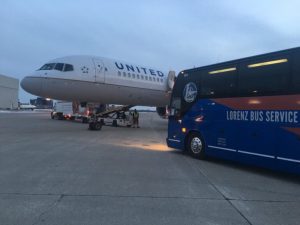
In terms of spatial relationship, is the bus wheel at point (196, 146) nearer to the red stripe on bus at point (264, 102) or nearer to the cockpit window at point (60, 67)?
the red stripe on bus at point (264, 102)

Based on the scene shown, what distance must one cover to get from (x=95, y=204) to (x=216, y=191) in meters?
2.56

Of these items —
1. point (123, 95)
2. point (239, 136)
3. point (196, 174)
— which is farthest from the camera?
point (123, 95)

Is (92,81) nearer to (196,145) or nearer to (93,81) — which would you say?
(93,81)

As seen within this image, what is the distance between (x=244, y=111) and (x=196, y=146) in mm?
2594

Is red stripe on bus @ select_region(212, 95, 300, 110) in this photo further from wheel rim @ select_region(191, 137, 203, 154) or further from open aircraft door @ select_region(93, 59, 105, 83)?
open aircraft door @ select_region(93, 59, 105, 83)

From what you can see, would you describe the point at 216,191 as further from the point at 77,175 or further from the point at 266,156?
the point at 77,175

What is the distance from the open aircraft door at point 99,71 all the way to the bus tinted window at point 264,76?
12588mm

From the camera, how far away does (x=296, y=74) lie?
9102 mm

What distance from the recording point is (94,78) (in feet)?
72.3

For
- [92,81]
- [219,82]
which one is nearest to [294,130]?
[219,82]

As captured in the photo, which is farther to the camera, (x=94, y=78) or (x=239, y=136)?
(x=94, y=78)

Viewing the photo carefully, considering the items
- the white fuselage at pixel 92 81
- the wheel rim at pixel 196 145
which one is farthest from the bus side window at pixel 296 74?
the white fuselage at pixel 92 81

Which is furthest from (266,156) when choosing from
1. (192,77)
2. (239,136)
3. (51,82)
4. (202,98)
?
(51,82)

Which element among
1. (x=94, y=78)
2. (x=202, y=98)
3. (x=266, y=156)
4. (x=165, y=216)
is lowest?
(x=165, y=216)
